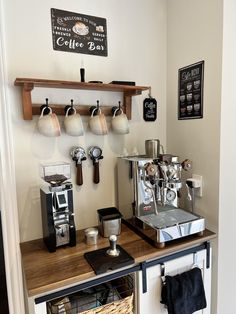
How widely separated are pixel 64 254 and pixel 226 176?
0.94 metres

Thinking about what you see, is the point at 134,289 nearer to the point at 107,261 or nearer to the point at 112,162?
the point at 107,261

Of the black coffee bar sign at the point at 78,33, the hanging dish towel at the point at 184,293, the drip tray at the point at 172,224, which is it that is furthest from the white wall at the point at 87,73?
the hanging dish towel at the point at 184,293

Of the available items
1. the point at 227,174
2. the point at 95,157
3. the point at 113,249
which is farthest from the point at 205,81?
the point at 113,249

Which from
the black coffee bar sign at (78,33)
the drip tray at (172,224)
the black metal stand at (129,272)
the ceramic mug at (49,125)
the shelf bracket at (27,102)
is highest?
the black coffee bar sign at (78,33)

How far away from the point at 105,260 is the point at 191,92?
1071 millimetres

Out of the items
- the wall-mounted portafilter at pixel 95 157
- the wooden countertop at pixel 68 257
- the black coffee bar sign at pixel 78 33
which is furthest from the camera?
the wall-mounted portafilter at pixel 95 157

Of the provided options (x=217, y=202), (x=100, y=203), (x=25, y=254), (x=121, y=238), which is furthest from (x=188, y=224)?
(x=25, y=254)

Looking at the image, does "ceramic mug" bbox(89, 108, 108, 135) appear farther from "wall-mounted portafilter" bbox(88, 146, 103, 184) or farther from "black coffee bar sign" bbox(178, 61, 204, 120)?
"black coffee bar sign" bbox(178, 61, 204, 120)

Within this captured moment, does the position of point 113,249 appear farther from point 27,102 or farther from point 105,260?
point 27,102

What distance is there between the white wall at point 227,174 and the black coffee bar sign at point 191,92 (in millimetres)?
149

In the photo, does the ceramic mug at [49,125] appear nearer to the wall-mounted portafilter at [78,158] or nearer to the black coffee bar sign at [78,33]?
the wall-mounted portafilter at [78,158]

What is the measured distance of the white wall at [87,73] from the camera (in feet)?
4.10

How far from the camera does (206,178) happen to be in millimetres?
1387

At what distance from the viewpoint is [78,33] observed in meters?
1.37
